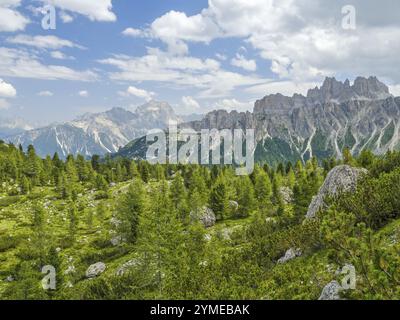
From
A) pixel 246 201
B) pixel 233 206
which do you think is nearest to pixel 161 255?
pixel 246 201

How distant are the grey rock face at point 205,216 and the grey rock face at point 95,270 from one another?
2281 centimetres

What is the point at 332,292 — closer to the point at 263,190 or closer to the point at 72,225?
the point at 72,225

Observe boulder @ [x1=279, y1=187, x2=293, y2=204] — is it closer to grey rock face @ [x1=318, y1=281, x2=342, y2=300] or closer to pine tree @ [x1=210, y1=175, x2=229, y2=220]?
pine tree @ [x1=210, y1=175, x2=229, y2=220]

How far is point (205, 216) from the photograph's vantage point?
246 ft

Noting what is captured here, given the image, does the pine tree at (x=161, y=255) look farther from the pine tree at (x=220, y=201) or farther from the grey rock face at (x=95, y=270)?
the pine tree at (x=220, y=201)

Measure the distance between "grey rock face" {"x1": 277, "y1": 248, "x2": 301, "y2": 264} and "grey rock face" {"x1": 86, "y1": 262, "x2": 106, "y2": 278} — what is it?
34268 mm

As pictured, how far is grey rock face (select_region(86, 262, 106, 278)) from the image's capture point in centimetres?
5084

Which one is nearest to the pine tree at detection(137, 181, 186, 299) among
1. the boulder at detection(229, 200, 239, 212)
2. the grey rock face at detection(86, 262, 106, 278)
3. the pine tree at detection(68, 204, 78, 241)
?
the grey rock face at detection(86, 262, 106, 278)

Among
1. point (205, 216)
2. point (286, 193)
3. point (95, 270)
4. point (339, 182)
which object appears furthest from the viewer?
point (286, 193)

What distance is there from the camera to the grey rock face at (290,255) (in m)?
24.5

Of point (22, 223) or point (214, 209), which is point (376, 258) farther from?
point (22, 223)

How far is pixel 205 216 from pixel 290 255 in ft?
166
